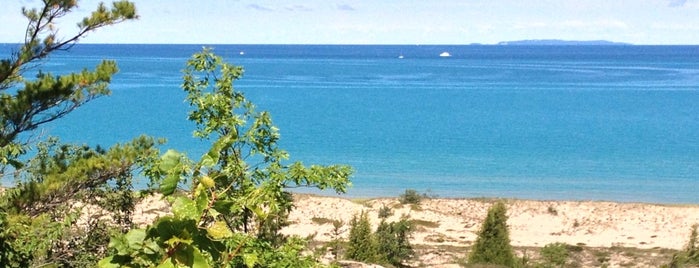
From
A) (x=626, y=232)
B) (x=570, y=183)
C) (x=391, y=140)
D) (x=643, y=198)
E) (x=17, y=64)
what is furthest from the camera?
(x=391, y=140)

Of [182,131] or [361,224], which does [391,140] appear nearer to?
[182,131]

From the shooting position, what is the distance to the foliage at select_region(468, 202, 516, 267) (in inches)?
666

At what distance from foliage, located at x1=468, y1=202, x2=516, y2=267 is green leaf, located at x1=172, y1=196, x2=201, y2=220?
1545 centimetres

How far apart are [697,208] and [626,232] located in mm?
6113

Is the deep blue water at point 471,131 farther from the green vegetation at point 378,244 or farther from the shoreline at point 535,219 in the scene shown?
the green vegetation at point 378,244

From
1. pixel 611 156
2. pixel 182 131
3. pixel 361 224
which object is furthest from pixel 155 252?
pixel 182 131

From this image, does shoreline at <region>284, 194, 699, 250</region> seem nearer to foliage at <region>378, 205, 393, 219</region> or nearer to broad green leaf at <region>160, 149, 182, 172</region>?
foliage at <region>378, 205, 393, 219</region>

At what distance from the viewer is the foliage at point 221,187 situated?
195 centimetres

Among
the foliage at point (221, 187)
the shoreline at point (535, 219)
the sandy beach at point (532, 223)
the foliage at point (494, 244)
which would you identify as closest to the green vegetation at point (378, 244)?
the sandy beach at point (532, 223)

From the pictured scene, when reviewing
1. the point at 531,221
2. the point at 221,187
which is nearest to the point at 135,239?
the point at 221,187

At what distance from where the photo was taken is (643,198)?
108 feet

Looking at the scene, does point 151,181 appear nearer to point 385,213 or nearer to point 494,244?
point 494,244

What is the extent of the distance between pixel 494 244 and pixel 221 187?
48.0ft

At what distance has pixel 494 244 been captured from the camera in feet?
55.9
